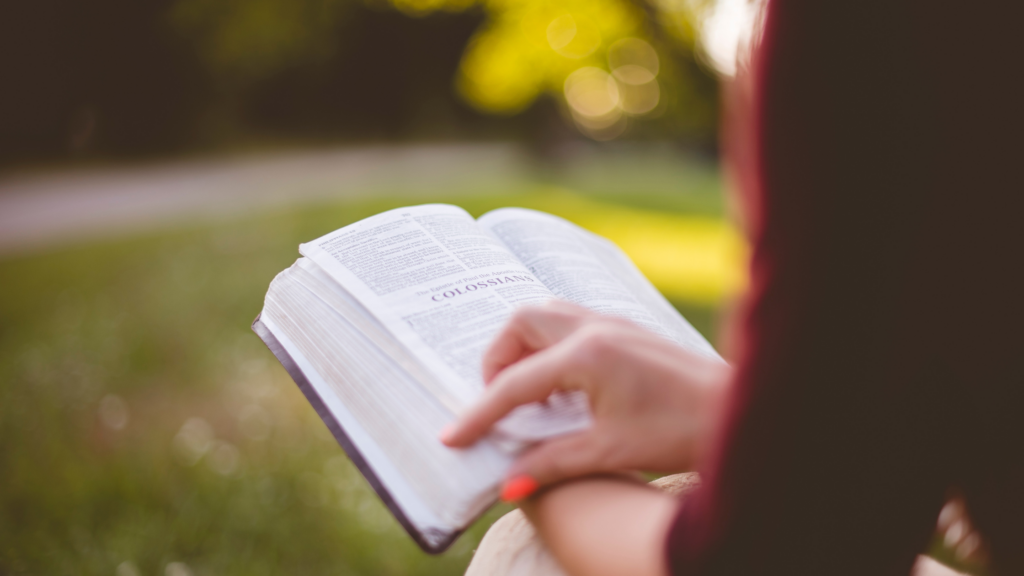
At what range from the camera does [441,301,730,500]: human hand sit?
24.0 inches

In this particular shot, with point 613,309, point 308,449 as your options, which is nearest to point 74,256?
point 308,449

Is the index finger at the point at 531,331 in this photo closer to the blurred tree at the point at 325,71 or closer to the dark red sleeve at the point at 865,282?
the dark red sleeve at the point at 865,282

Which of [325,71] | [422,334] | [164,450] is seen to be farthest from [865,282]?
[325,71]

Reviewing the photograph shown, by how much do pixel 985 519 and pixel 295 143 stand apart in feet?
61.2

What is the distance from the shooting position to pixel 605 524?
0.61 meters

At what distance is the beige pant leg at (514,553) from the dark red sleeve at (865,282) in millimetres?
235

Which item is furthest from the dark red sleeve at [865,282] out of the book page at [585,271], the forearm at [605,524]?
the book page at [585,271]

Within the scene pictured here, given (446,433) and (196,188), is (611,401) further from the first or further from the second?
(196,188)

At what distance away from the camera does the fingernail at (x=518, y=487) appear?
0.64 meters

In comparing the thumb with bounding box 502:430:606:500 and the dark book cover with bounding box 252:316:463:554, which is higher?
the thumb with bounding box 502:430:606:500

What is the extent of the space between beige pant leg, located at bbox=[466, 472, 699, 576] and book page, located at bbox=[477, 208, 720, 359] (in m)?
0.34

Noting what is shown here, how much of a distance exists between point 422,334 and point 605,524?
1.02 feet

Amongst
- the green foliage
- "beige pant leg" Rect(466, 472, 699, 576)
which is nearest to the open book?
"beige pant leg" Rect(466, 472, 699, 576)

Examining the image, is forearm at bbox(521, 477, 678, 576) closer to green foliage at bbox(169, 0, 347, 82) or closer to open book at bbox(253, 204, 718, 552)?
open book at bbox(253, 204, 718, 552)
